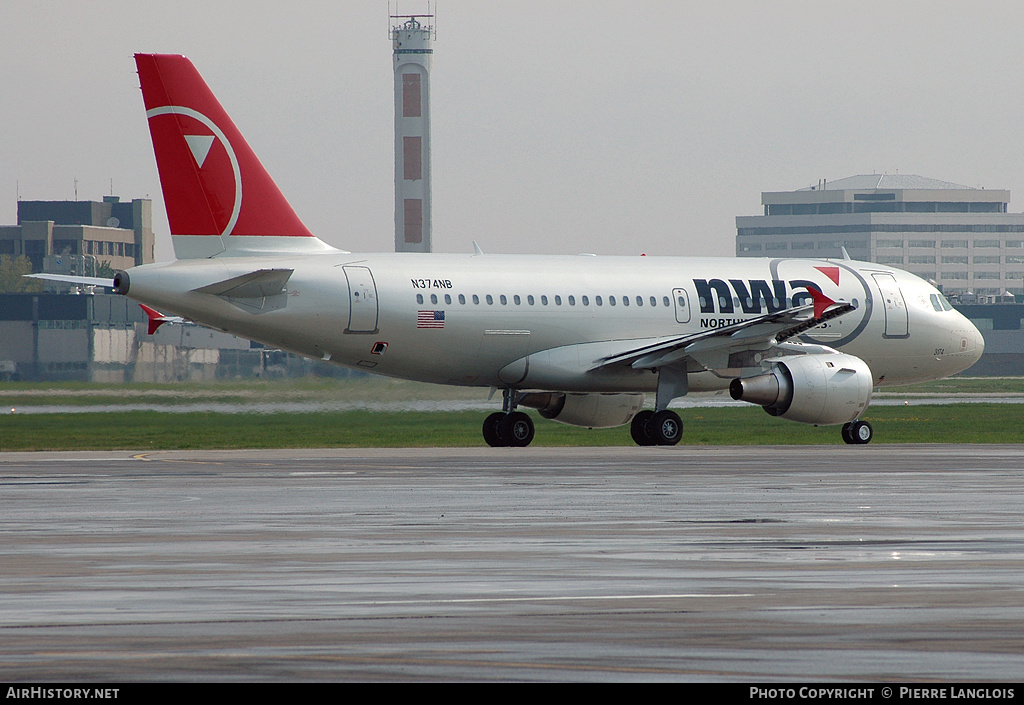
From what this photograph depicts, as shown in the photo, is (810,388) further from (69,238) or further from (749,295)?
(69,238)

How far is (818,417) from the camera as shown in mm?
36312

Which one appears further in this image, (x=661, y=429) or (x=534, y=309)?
(x=534, y=309)

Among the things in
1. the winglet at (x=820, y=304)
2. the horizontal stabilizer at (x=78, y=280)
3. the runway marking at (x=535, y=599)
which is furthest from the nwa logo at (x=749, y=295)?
the runway marking at (x=535, y=599)

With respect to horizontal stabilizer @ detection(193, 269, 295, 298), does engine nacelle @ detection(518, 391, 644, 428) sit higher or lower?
lower

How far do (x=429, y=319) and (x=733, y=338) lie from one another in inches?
270

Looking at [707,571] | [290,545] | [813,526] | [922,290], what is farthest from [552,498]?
[922,290]

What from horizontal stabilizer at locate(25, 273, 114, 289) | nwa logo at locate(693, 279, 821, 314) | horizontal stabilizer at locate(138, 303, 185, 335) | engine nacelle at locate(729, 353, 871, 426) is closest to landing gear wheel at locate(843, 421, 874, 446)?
engine nacelle at locate(729, 353, 871, 426)

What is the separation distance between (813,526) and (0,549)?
833 centimetres

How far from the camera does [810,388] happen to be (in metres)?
35.8

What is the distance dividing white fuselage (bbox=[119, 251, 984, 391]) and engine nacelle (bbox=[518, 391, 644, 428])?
174 cm

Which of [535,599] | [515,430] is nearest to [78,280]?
[515,430]

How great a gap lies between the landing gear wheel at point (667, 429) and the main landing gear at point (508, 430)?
3000 mm

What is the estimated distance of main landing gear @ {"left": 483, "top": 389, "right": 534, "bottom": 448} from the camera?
37.7m

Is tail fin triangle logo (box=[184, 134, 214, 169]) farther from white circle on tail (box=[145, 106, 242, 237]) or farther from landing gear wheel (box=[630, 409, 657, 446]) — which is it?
landing gear wheel (box=[630, 409, 657, 446])
